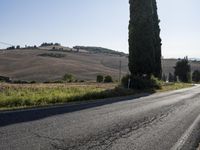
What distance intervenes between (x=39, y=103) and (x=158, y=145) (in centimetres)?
1103

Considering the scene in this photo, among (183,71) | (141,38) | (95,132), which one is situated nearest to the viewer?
(95,132)

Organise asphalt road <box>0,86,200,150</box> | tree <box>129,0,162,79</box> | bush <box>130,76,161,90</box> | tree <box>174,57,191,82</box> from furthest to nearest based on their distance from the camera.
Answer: tree <box>174,57,191,82</box>, tree <box>129,0,162,79</box>, bush <box>130,76,161,90</box>, asphalt road <box>0,86,200,150</box>

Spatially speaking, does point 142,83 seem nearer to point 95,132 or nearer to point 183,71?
point 95,132

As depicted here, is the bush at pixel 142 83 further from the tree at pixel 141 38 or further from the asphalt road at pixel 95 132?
the asphalt road at pixel 95 132

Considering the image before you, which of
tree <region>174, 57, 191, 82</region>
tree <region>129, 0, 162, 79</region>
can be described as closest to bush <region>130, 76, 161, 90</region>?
tree <region>129, 0, 162, 79</region>

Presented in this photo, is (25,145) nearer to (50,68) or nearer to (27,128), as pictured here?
(27,128)

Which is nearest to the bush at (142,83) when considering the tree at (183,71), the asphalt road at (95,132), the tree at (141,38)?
the tree at (141,38)

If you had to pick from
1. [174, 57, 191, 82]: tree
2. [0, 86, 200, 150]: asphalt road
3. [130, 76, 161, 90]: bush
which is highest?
[174, 57, 191, 82]: tree

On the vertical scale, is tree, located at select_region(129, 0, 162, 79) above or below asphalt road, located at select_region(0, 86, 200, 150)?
above

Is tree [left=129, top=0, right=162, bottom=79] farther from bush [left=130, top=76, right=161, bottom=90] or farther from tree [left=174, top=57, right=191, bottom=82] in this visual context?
tree [left=174, top=57, right=191, bottom=82]

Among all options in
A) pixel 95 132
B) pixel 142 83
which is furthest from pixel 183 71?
pixel 95 132

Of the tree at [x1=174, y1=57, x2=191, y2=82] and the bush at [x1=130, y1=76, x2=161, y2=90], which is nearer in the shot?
the bush at [x1=130, y1=76, x2=161, y2=90]

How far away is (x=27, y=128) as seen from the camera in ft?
33.4

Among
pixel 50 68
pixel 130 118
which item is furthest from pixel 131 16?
pixel 50 68
